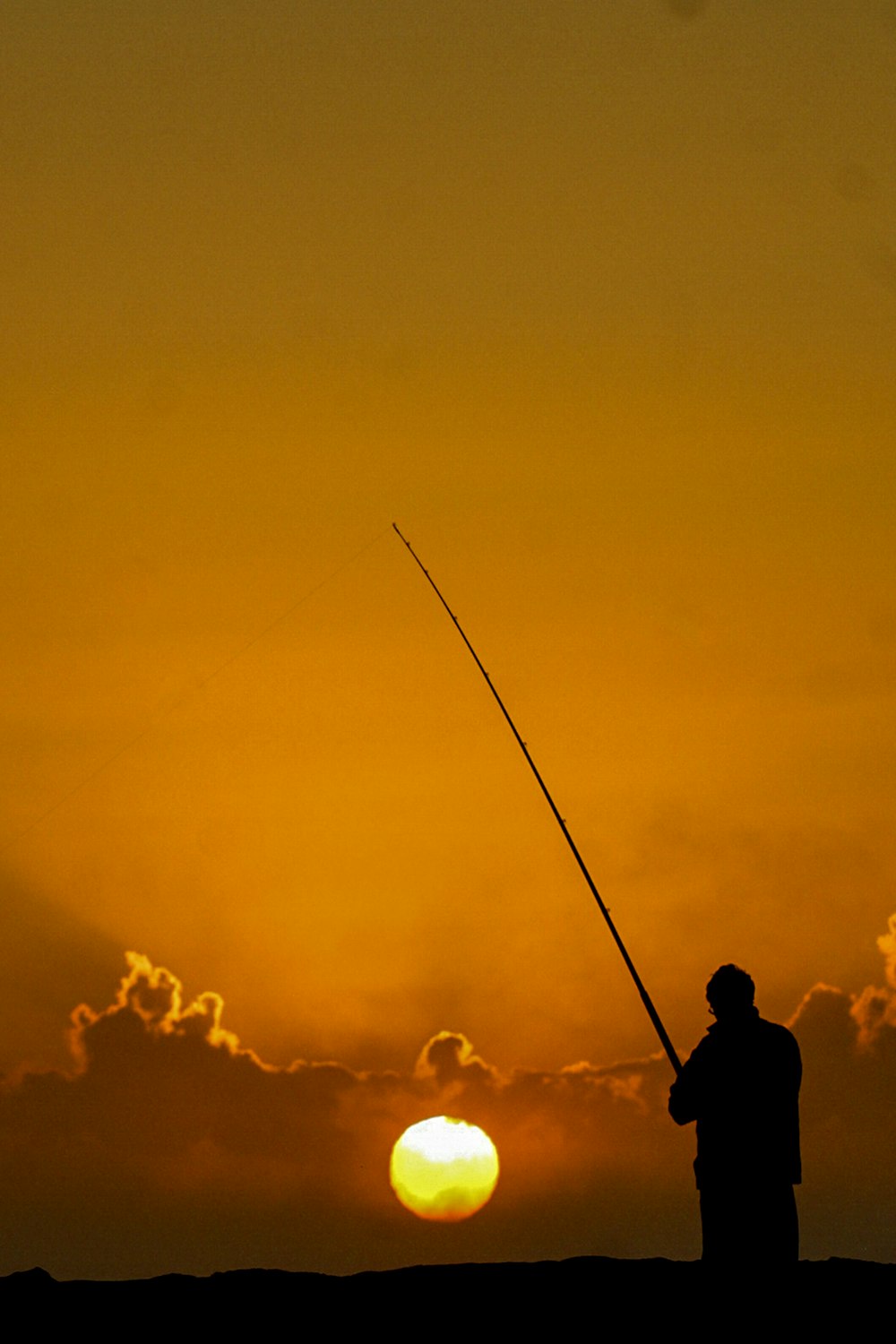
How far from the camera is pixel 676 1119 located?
317 inches

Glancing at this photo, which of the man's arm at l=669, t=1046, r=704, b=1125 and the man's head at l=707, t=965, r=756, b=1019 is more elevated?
the man's head at l=707, t=965, r=756, b=1019

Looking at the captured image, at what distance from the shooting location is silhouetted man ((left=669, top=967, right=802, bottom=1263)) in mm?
7750

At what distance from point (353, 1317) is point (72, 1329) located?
1.29 metres

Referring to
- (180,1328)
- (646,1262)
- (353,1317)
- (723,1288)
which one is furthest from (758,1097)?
(180,1328)

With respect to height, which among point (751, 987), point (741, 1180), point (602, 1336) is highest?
point (751, 987)

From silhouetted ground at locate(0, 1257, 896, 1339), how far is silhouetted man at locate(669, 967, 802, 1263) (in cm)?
18

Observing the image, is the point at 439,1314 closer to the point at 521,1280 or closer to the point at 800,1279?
the point at 521,1280

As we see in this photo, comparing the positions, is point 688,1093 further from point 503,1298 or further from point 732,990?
point 503,1298

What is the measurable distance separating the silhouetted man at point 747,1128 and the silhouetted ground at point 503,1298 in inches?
7.0

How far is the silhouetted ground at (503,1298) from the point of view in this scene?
7.62m

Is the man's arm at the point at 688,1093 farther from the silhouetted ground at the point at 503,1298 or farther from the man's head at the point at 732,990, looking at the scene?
the silhouetted ground at the point at 503,1298

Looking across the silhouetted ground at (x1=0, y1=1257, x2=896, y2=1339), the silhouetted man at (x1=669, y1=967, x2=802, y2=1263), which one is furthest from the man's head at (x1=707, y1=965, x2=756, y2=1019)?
the silhouetted ground at (x1=0, y1=1257, x2=896, y2=1339)

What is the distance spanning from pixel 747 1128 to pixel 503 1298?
148 centimetres

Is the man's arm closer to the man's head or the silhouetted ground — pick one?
the man's head
